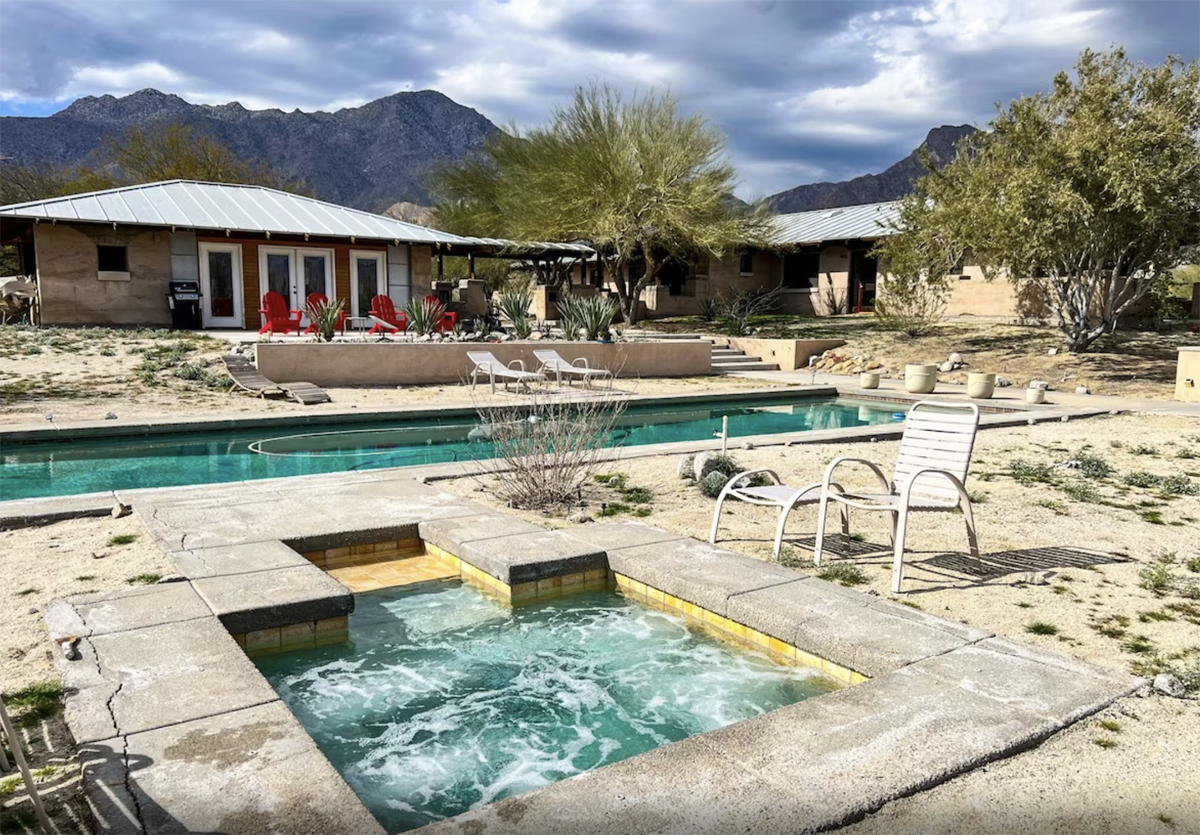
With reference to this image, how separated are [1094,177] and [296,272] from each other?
17395 mm

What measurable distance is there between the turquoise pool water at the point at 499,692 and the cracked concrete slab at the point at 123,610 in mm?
457

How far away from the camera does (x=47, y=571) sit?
472cm

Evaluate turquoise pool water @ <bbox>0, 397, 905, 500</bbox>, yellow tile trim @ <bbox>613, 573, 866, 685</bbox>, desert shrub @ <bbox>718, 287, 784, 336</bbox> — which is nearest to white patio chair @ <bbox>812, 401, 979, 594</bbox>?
yellow tile trim @ <bbox>613, 573, 866, 685</bbox>

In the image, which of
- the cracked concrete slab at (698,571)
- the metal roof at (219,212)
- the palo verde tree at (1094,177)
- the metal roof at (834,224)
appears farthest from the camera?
the metal roof at (834,224)

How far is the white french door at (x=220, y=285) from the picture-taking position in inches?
810

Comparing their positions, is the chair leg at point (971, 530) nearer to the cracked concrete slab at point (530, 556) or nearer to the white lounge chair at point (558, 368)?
the cracked concrete slab at point (530, 556)

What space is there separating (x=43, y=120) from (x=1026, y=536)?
115 meters

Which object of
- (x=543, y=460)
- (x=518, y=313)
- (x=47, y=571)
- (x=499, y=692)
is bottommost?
(x=499, y=692)

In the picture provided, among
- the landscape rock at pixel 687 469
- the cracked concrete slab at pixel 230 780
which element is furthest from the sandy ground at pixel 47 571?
the landscape rock at pixel 687 469

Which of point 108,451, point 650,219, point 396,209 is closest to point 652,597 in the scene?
point 108,451

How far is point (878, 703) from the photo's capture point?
3109mm

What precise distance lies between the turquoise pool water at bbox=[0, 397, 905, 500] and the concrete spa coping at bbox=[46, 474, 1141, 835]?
2743mm

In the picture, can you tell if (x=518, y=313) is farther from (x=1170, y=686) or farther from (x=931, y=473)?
(x=1170, y=686)

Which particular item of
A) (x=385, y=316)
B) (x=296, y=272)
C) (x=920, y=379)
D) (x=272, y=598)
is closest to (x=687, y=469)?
(x=272, y=598)
